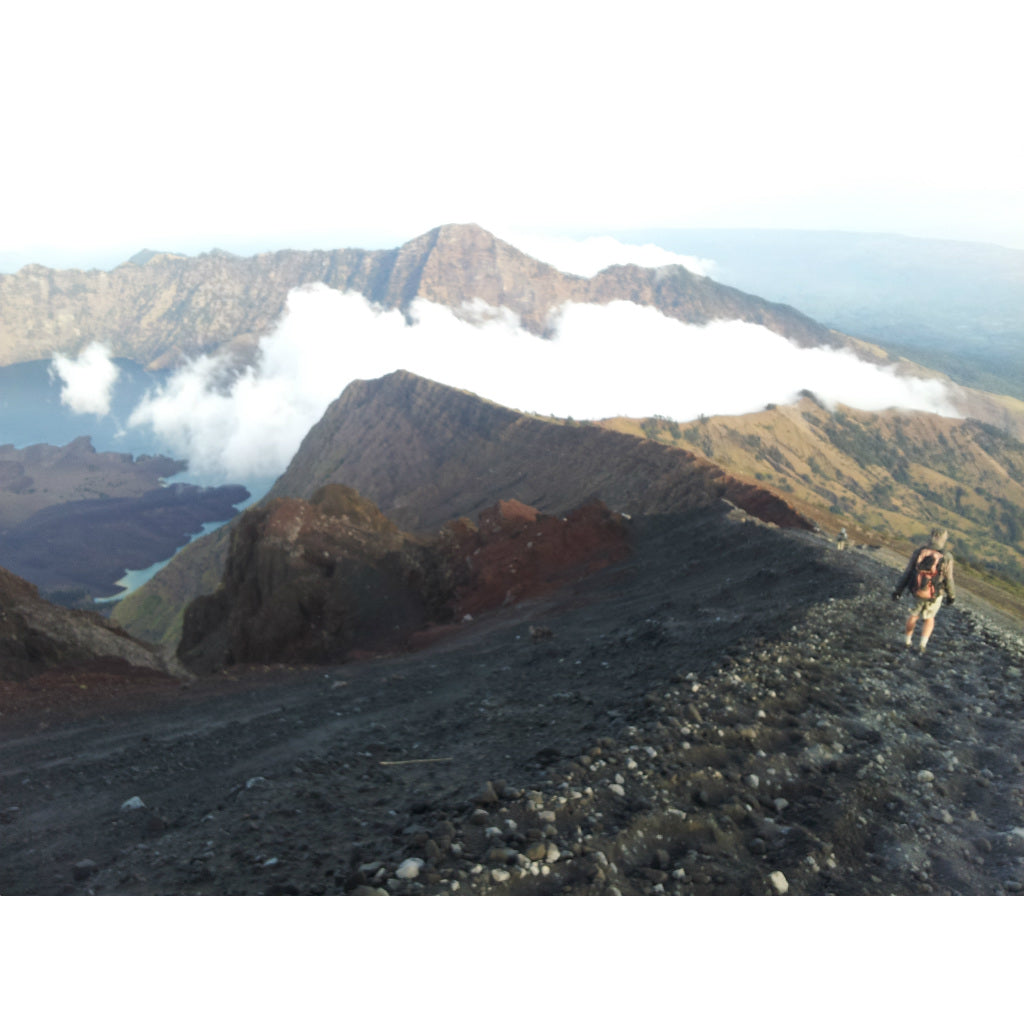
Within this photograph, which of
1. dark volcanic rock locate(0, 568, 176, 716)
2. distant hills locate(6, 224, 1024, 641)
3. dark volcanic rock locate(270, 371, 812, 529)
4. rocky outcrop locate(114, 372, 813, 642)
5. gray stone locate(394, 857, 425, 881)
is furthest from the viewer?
distant hills locate(6, 224, 1024, 641)

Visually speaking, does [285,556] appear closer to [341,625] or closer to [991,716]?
[341,625]

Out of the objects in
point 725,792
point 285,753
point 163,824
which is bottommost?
point 285,753

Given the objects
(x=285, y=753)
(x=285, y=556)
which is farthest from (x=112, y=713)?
(x=285, y=556)

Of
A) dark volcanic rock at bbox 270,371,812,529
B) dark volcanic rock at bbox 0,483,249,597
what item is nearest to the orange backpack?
dark volcanic rock at bbox 270,371,812,529

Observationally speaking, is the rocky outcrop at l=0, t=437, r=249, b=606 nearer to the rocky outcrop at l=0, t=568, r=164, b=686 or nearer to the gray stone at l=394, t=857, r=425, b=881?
the rocky outcrop at l=0, t=568, r=164, b=686

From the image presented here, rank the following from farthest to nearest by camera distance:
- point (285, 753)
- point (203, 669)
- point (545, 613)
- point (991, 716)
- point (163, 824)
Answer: point (203, 669) < point (545, 613) < point (285, 753) < point (991, 716) < point (163, 824)
